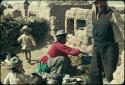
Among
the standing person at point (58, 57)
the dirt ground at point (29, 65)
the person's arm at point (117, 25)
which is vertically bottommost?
the dirt ground at point (29, 65)

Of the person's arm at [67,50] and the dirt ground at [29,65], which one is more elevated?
the person's arm at [67,50]

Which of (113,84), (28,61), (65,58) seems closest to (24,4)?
(28,61)

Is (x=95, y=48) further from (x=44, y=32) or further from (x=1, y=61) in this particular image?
(x=44, y=32)

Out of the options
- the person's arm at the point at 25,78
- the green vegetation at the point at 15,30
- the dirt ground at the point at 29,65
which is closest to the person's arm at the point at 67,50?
the person's arm at the point at 25,78

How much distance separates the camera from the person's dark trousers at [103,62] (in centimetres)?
744

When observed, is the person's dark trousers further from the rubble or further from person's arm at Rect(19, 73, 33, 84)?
person's arm at Rect(19, 73, 33, 84)

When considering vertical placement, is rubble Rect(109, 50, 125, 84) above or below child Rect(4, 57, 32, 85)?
below

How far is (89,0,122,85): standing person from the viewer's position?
24.3 ft

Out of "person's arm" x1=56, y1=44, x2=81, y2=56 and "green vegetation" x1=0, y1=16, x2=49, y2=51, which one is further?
"green vegetation" x1=0, y1=16, x2=49, y2=51

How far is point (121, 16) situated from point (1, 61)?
5.94 m

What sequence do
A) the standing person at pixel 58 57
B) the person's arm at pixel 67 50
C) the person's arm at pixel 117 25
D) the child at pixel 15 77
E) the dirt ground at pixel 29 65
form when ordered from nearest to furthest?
1. the child at pixel 15 77
2. the person's arm at pixel 117 25
3. the person's arm at pixel 67 50
4. the standing person at pixel 58 57
5. the dirt ground at pixel 29 65

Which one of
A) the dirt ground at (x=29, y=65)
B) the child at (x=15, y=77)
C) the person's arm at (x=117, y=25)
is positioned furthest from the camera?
the dirt ground at (x=29, y=65)

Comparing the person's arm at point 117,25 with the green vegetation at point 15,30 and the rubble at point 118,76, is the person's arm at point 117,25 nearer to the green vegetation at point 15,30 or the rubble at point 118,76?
the rubble at point 118,76

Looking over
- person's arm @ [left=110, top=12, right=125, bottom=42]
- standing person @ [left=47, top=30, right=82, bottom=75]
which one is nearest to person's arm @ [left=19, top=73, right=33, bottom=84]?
standing person @ [left=47, top=30, right=82, bottom=75]
